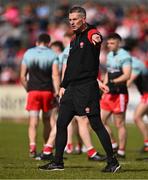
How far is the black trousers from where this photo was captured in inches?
437

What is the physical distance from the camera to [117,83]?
14.6 metres

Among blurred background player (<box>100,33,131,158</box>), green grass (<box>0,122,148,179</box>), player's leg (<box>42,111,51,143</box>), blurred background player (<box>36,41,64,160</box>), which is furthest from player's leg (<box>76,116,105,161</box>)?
player's leg (<box>42,111,51,143</box>)

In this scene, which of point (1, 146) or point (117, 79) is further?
point (1, 146)

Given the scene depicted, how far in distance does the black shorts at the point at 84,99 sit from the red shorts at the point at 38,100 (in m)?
3.41

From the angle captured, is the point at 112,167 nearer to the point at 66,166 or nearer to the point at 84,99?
the point at 84,99

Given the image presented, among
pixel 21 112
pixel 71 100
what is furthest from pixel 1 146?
pixel 21 112

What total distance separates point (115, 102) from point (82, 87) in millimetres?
3815

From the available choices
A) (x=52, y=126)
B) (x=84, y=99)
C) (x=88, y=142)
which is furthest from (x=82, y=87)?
(x=52, y=126)

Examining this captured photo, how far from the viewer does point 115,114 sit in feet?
49.5

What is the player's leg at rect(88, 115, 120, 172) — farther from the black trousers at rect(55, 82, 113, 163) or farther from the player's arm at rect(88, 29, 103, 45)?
the player's arm at rect(88, 29, 103, 45)

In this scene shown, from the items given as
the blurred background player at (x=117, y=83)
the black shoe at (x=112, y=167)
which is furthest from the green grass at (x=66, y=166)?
the blurred background player at (x=117, y=83)

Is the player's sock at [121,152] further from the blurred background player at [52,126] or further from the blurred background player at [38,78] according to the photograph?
the blurred background player at [38,78]

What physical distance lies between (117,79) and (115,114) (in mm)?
913

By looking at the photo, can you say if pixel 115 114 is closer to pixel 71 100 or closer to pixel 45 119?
pixel 45 119
